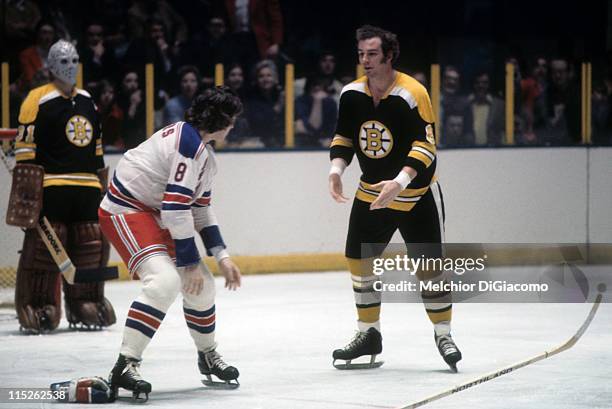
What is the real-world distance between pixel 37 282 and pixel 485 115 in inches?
187

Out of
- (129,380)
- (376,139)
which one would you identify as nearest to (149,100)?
(376,139)

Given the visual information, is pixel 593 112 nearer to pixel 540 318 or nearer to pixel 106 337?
pixel 540 318

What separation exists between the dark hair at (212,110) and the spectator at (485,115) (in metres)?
5.73

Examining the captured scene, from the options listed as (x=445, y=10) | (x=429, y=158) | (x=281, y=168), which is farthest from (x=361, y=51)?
(x=445, y=10)

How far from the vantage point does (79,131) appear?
7629 mm

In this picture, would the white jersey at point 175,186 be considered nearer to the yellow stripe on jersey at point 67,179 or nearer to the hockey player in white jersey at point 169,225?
the hockey player in white jersey at point 169,225

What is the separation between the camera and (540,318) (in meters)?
8.05

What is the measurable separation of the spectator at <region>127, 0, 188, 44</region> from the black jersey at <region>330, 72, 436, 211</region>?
15.1 ft

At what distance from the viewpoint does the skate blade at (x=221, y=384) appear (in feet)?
18.8

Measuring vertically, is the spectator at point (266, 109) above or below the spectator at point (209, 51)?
below

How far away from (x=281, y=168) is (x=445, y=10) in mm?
2436

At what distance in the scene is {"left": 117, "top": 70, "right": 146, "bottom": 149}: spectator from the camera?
1029 centimetres

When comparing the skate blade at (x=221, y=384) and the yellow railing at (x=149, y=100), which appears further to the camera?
the yellow railing at (x=149, y=100)

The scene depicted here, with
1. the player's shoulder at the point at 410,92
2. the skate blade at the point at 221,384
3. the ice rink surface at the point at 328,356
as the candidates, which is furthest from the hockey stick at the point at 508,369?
the player's shoulder at the point at 410,92
